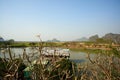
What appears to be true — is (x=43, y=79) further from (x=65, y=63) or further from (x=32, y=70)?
(x=65, y=63)

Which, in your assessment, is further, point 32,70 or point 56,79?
point 56,79

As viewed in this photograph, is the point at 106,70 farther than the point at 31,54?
Yes

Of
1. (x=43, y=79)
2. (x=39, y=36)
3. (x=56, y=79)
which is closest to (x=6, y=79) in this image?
(x=43, y=79)

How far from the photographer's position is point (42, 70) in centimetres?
351

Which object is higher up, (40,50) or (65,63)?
(40,50)

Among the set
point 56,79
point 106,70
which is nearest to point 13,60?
point 106,70

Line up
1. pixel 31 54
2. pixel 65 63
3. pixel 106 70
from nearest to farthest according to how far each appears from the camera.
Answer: pixel 31 54 < pixel 106 70 < pixel 65 63

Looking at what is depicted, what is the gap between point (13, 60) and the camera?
3188 millimetres

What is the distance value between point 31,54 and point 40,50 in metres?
0.33

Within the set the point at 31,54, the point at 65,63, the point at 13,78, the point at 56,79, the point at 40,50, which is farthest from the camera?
the point at 65,63

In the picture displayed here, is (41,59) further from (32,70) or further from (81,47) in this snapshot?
(81,47)

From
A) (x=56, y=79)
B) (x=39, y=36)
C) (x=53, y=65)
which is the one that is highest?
(x=39, y=36)

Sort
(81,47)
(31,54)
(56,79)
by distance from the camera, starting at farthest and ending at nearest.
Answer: (81,47) → (56,79) → (31,54)

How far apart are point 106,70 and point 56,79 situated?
36.2 feet
